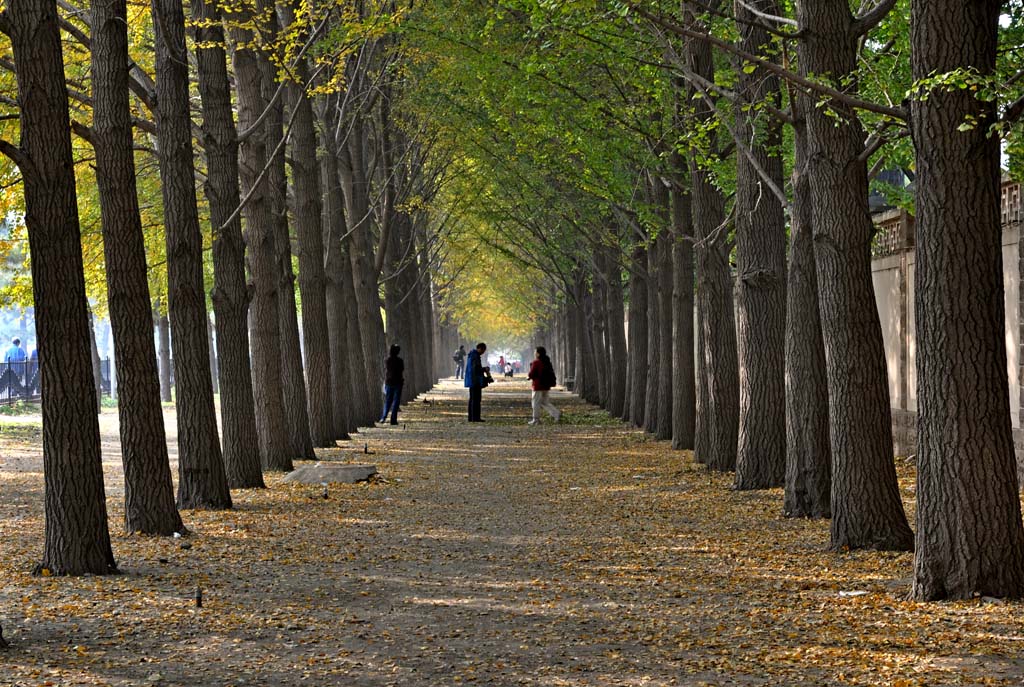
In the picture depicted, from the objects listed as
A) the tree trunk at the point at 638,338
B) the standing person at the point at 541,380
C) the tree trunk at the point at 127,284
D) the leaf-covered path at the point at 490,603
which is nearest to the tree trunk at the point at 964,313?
the leaf-covered path at the point at 490,603

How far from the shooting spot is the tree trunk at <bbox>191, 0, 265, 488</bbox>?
15938 millimetres

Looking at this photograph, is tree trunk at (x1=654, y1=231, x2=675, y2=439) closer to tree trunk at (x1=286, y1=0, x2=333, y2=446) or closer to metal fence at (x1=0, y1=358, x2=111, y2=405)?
tree trunk at (x1=286, y1=0, x2=333, y2=446)

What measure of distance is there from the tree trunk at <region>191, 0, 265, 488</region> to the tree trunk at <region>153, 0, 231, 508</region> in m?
1.52

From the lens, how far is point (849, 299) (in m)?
11.1

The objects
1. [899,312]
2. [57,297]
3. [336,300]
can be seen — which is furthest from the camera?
[336,300]

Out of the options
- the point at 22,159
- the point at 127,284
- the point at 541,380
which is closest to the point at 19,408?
the point at 541,380

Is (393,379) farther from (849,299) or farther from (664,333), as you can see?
(849,299)

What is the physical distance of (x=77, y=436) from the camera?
9859 millimetres

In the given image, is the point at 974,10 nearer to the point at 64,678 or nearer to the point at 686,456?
the point at 64,678

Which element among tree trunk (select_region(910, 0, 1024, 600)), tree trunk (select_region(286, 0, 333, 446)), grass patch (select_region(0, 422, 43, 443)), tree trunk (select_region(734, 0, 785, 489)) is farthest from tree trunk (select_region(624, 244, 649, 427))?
tree trunk (select_region(910, 0, 1024, 600))

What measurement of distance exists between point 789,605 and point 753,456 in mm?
7118

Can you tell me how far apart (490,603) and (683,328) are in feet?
44.2

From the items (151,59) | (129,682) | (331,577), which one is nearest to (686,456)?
(151,59)

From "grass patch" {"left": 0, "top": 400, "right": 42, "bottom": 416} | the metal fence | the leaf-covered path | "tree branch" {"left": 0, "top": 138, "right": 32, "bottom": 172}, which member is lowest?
the leaf-covered path
